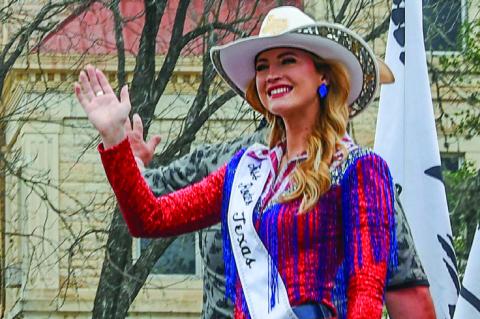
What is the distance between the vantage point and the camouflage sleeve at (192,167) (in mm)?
5305

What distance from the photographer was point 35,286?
19.5m

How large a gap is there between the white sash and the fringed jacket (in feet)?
0.06

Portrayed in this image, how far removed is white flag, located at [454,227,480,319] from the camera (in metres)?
5.84

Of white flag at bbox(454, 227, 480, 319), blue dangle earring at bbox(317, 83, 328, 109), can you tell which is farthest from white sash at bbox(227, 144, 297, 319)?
white flag at bbox(454, 227, 480, 319)

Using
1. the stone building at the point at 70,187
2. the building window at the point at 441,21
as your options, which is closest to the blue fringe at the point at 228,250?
the building window at the point at 441,21

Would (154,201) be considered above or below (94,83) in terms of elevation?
below

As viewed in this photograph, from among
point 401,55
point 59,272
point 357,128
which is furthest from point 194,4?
point 401,55

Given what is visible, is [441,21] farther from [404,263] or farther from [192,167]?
[404,263]

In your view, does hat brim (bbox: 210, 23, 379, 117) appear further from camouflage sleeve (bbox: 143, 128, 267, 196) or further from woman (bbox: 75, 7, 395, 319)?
camouflage sleeve (bbox: 143, 128, 267, 196)

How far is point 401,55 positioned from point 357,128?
11.6 meters

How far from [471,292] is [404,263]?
1188mm

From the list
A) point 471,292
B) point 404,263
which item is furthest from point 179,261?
point 404,263

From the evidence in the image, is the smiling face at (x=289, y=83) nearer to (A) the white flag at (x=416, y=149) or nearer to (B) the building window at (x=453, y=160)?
(A) the white flag at (x=416, y=149)

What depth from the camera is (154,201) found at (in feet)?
15.4
